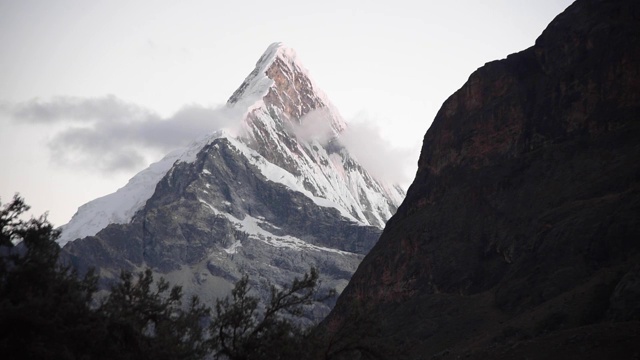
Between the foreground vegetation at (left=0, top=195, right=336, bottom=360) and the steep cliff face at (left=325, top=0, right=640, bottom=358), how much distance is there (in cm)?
3983

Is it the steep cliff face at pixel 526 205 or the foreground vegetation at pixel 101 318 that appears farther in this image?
the steep cliff face at pixel 526 205

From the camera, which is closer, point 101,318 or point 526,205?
point 101,318

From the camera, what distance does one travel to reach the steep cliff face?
9200cm

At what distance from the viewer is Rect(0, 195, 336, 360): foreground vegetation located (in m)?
32.2

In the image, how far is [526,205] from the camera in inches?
4732

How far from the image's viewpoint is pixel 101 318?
3528cm

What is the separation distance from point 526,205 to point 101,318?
94.7m

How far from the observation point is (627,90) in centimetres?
11800

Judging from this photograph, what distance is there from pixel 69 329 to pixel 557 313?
61.5 metres

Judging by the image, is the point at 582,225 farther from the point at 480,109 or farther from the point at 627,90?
the point at 480,109

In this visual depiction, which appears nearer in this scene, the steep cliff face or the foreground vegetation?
the foreground vegetation

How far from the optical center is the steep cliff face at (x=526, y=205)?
92000 millimetres

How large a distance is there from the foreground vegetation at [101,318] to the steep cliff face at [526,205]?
39827 mm

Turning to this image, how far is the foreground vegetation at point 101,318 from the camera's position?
3222 cm
